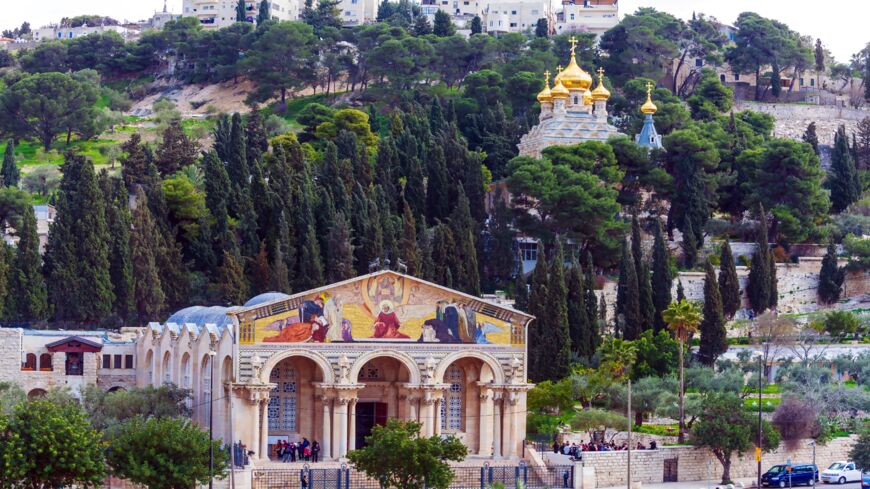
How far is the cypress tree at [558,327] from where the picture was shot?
7544cm

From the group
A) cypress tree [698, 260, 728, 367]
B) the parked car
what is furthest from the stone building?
the parked car

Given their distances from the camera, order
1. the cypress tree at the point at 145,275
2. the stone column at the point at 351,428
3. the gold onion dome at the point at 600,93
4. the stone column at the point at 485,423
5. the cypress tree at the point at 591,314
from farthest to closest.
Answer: the gold onion dome at the point at 600,93 < the cypress tree at the point at 145,275 < the cypress tree at the point at 591,314 < the stone column at the point at 485,423 < the stone column at the point at 351,428

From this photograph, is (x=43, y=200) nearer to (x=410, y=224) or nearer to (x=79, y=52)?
(x=410, y=224)

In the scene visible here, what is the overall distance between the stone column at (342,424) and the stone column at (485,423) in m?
5.00

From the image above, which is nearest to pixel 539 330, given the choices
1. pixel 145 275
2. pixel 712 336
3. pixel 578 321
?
pixel 578 321

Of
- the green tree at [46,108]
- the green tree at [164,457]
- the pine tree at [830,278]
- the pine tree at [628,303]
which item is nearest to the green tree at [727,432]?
the pine tree at [628,303]

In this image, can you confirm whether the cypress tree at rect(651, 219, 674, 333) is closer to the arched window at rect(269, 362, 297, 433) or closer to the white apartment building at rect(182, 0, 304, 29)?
the arched window at rect(269, 362, 297, 433)

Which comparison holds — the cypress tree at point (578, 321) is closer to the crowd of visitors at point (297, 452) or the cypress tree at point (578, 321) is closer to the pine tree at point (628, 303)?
the pine tree at point (628, 303)

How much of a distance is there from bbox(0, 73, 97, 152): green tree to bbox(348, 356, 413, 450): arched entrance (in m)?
62.4

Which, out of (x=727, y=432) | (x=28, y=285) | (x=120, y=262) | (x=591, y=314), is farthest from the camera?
(x=591, y=314)

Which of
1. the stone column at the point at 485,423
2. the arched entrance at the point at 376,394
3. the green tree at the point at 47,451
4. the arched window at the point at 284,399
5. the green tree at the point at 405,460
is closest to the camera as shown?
the green tree at the point at 47,451

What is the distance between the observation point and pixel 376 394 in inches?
2672

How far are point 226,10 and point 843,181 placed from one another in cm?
7275

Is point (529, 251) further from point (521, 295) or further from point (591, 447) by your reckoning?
point (591, 447)
